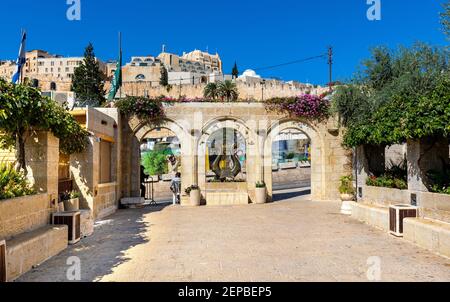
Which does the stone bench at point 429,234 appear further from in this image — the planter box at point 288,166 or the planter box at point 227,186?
the planter box at point 288,166

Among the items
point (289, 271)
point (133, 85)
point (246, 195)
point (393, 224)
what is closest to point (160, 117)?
point (246, 195)

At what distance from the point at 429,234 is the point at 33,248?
6.76 meters

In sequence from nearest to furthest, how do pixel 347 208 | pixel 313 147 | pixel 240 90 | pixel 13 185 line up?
pixel 13 185, pixel 347 208, pixel 313 147, pixel 240 90

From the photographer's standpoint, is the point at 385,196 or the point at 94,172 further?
the point at 94,172

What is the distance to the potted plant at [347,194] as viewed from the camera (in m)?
12.3

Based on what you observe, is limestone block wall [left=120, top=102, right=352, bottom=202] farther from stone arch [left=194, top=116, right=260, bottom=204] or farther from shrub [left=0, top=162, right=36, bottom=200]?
shrub [left=0, top=162, right=36, bottom=200]

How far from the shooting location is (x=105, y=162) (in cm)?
1398

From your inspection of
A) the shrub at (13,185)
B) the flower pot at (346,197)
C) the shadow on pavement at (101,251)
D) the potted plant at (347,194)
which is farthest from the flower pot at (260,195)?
the shrub at (13,185)

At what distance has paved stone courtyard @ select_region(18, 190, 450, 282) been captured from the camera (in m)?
5.41

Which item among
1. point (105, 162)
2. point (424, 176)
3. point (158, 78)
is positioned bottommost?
point (424, 176)

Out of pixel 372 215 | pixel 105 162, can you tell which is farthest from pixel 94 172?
pixel 372 215

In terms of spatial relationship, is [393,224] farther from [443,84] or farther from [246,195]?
[246,195]

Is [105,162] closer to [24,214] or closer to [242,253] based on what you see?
[24,214]
